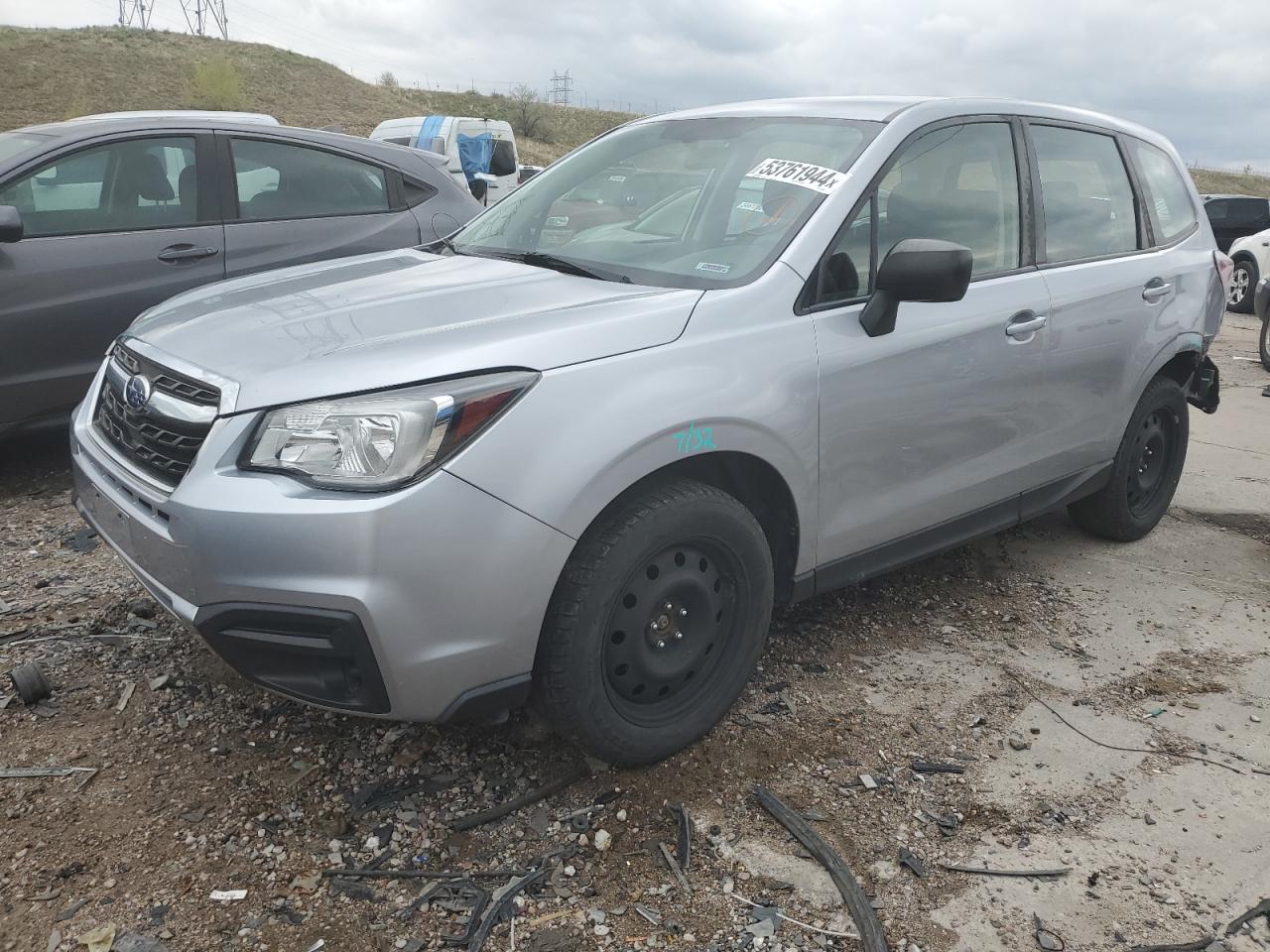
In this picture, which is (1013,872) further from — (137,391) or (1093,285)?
(137,391)

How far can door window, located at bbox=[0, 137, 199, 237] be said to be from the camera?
461cm

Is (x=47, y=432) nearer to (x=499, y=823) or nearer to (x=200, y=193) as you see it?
(x=200, y=193)

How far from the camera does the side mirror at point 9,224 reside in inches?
168

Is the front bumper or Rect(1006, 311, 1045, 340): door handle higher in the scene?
Rect(1006, 311, 1045, 340): door handle

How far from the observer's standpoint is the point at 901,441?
10.1 feet

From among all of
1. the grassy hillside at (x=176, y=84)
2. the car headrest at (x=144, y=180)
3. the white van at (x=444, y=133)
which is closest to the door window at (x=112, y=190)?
the car headrest at (x=144, y=180)

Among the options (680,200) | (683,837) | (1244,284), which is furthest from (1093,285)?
(1244,284)

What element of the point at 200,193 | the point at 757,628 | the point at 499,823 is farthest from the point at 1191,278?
the point at 200,193

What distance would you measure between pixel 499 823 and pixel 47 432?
323 cm

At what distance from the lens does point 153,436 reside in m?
2.47

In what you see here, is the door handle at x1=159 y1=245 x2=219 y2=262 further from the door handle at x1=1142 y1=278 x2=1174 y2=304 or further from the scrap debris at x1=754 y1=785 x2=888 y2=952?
the door handle at x1=1142 y1=278 x2=1174 y2=304

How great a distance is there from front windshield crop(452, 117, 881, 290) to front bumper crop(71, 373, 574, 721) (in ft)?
3.23

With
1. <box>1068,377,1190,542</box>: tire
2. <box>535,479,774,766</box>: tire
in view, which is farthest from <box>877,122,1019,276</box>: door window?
<box>1068,377,1190,542</box>: tire

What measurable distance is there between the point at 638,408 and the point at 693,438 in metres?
0.18
